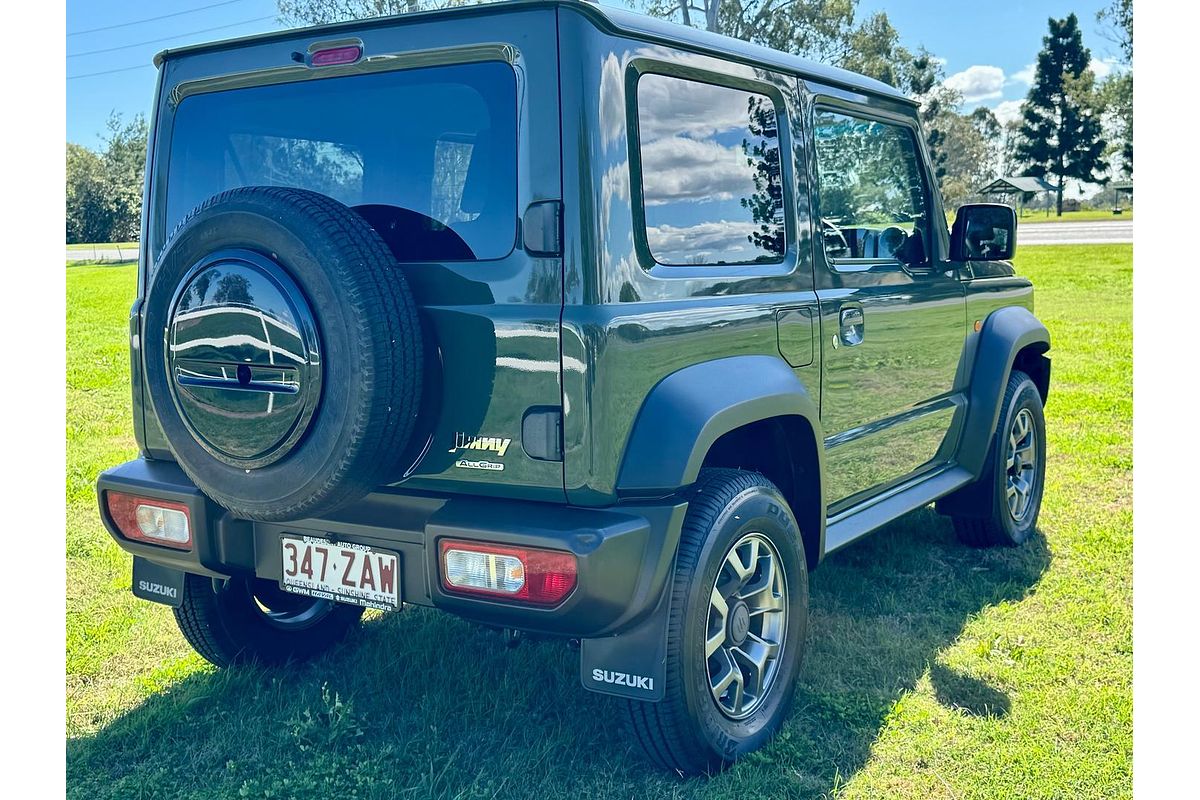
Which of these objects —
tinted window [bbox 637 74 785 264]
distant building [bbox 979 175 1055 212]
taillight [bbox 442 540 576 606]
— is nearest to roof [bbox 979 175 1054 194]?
distant building [bbox 979 175 1055 212]

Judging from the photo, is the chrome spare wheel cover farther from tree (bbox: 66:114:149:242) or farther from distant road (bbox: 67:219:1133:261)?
tree (bbox: 66:114:149:242)

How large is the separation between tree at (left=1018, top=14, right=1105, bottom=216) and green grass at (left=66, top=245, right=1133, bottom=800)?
65.8m

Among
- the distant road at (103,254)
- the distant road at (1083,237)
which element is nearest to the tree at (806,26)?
the distant road at (1083,237)

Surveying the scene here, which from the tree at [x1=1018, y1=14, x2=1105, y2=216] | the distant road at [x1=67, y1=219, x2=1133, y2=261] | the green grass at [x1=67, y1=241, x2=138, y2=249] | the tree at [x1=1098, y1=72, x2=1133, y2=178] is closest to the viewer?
the distant road at [x1=67, y1=219, x2=1133, y2=261]

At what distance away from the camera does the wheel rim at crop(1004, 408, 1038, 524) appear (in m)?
4.92

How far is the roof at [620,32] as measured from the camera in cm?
251

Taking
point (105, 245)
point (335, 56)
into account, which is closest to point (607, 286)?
point (335, 56)

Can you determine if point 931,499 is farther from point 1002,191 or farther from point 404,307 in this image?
point 1002,191

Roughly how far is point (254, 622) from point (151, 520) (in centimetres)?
72

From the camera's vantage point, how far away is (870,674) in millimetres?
3537

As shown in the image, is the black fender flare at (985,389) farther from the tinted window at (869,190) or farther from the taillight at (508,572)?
the taillight at (508,572)

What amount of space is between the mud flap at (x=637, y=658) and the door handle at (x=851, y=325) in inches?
48.1

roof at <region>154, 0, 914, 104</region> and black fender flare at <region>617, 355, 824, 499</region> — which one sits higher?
roof at <region>154, 0, 914, 104</region>

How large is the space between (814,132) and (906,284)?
76 centimetres
